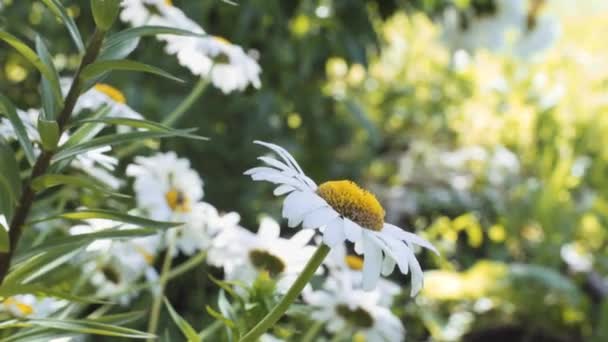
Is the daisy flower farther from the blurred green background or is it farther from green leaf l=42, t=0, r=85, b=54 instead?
the blurred green background

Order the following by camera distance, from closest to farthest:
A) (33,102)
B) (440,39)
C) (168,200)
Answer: (168,200) < (33,102) < (440,39)

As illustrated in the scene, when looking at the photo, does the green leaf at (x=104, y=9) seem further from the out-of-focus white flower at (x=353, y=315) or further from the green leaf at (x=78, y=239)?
the out-of-focus white flower at (x=353, y=315)

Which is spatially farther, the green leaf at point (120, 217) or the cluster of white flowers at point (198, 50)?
the cluster of white flowers at point (198, 50)

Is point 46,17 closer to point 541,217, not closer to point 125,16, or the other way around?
point 125,16

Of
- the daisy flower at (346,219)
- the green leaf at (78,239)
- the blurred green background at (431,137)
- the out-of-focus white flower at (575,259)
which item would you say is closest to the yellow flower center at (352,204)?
the daisy flower at (346,219)

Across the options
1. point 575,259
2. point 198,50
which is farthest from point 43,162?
point 575,259

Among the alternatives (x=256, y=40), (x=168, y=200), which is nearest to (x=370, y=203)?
(x=168, y=200)

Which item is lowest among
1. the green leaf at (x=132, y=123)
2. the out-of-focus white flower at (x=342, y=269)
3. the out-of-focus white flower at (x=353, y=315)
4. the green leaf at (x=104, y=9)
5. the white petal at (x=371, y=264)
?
the green leaf at (x=132, y=123)
